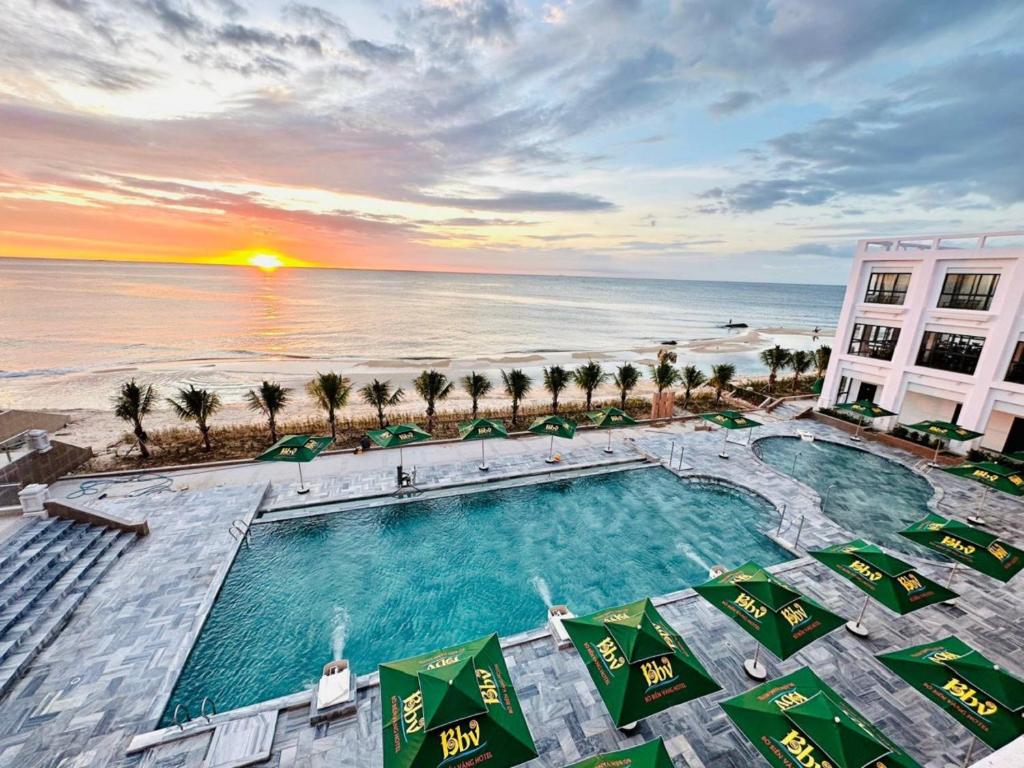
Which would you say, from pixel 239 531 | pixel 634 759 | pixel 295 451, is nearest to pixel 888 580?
pixel 634 759

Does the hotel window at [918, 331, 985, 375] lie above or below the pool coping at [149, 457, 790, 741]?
above

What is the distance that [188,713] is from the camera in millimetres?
8969

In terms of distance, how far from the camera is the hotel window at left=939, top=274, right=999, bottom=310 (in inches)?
838

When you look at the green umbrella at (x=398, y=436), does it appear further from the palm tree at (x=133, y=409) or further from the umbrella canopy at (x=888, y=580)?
the umbrella canopy at (x=888, y=580)

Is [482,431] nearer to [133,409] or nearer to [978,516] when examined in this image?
[133,409]

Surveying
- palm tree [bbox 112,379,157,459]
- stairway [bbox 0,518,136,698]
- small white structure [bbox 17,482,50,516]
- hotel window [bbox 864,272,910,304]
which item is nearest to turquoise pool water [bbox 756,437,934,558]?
hotel window [bbox 864,272,910,304]

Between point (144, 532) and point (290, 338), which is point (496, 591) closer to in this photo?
point (144, 532)

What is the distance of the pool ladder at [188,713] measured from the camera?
336 inches

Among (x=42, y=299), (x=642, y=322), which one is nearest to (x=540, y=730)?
(x=642, y=322)

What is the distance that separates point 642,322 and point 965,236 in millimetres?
77598

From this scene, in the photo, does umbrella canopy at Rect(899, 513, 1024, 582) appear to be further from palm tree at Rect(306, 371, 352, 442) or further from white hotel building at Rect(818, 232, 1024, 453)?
palm tree at Rect(306, 371, 352, 442)

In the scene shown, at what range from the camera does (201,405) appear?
21.1 m

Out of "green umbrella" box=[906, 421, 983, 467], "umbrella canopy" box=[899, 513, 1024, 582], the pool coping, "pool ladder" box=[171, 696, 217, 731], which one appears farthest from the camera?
"green umbrella" box=[906, 421, 983, 467]

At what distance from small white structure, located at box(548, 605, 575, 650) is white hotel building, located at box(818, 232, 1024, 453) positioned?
24791mm
